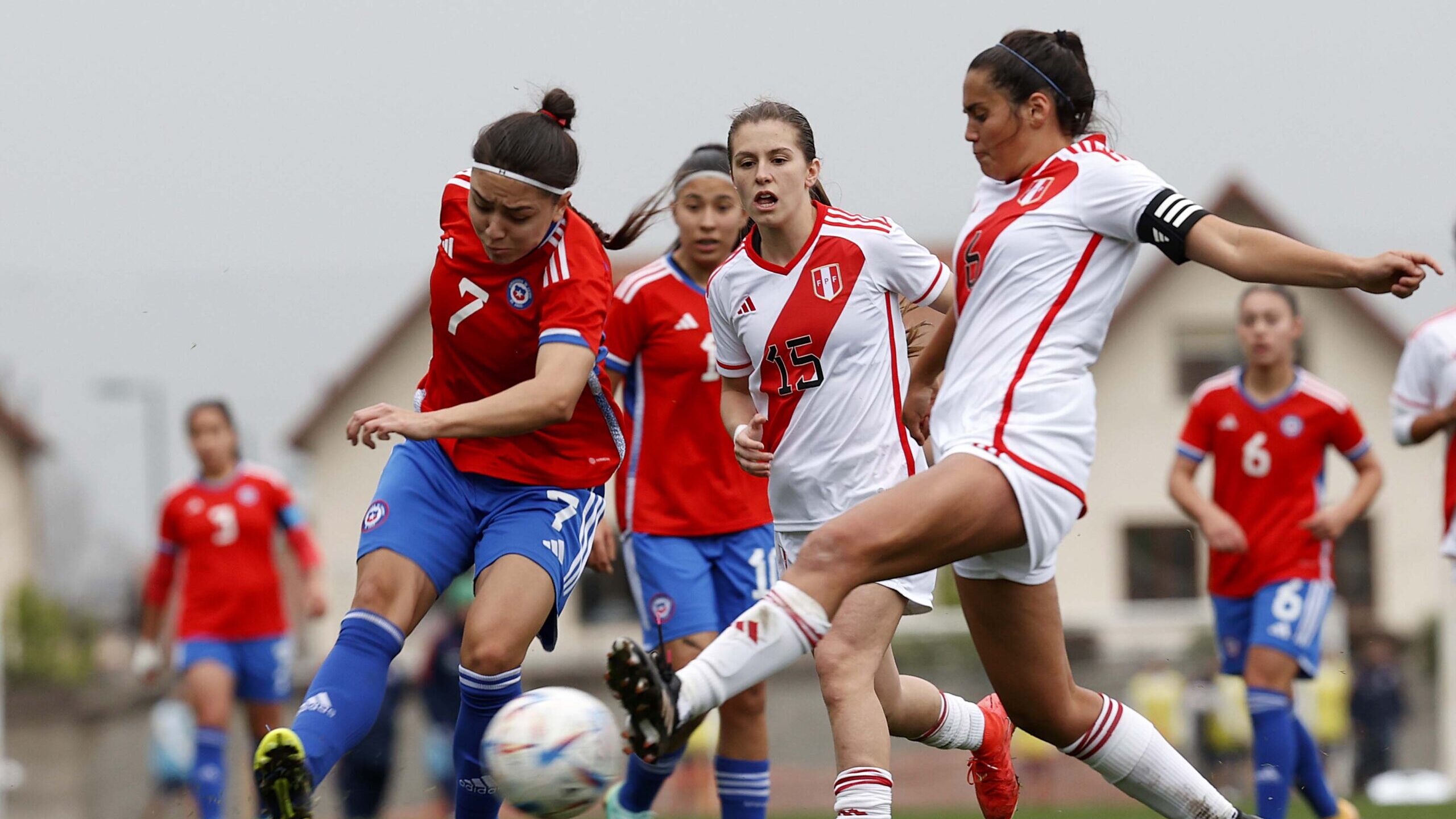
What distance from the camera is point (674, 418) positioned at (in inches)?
281

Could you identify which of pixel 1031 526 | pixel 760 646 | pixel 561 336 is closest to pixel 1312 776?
pixel 1031 526

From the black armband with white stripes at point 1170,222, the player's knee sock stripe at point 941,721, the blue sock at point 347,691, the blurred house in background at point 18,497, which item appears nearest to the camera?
the black armband with white stripes at point 1170,222

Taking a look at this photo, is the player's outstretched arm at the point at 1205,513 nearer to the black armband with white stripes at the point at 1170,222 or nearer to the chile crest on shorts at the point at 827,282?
the chile crest on shorts at the point at 827,282

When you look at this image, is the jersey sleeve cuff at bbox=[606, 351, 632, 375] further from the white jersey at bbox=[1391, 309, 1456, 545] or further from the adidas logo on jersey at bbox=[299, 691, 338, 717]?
the white jersey at bbox=[1391, 309, 1456, 545]

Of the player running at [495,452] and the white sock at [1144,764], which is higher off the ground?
the player running at [495,452]

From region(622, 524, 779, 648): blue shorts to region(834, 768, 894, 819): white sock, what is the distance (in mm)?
2072

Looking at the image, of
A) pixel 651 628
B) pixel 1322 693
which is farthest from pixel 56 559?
pixel 651 628

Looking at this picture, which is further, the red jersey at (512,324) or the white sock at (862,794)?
the red jersey at (512,324)

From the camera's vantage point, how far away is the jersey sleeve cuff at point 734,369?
566cm

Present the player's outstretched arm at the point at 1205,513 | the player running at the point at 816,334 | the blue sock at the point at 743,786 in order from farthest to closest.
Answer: the player's outstretched arm at the point at 1205,513
the blue sock at the point at 743,786
the player running at the point at 816,334

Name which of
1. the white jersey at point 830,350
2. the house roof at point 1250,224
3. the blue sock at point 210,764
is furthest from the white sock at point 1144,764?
the house roof at point 1250,224

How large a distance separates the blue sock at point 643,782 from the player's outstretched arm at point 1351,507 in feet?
10.7

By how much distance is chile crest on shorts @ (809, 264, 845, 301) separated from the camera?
5.43m

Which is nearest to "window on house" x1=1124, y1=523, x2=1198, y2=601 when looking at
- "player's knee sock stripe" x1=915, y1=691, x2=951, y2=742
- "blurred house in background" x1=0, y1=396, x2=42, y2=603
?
"blurred house in background" x1=0, y1=396, x2=42, y2=603
